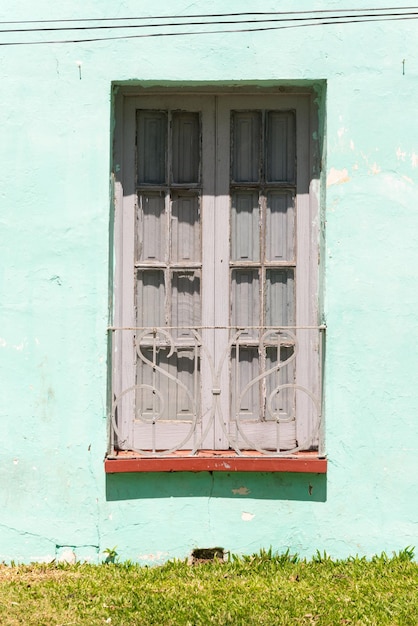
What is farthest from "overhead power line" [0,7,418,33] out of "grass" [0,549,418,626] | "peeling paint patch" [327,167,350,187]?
"grass" [0,549,418,626]

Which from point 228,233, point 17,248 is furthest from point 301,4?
point 17,248

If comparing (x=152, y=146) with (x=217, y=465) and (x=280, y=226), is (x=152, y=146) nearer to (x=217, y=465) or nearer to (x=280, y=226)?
(x=280, y=226)

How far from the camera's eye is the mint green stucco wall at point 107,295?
Result: 18.7ft

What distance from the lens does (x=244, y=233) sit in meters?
6.07

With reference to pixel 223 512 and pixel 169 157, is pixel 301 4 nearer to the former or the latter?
pixel 169 157

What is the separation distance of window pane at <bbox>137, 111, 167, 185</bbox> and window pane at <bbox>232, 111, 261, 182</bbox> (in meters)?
0.47

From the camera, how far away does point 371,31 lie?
18.8 feet

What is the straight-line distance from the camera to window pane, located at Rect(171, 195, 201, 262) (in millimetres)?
6070

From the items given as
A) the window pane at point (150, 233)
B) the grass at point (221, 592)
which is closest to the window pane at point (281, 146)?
the window pane at point (150, 233)

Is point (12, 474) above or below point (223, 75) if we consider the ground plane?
below

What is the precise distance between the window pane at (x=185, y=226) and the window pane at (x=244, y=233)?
0.80 ft

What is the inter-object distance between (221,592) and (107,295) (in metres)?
1.92

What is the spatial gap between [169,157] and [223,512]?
232 cm

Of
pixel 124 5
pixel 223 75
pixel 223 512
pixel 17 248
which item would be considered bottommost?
pixel 223 512
